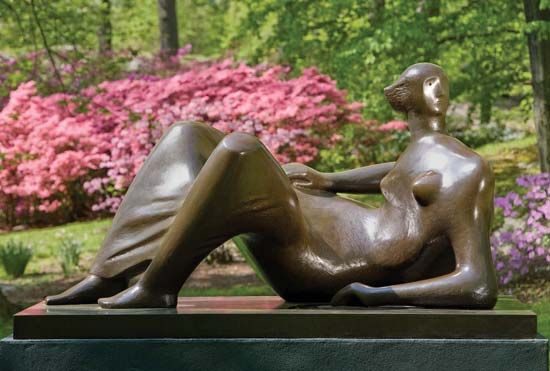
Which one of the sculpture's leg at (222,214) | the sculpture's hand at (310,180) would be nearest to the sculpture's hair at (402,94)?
the sculpture's hand at (310,180)

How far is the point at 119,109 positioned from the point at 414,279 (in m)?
9.01

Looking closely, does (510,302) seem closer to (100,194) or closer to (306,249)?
(306,249)

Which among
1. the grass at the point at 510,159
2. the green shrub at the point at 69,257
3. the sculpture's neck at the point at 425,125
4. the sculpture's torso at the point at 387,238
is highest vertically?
the sculpture's neck at the point at 425,125

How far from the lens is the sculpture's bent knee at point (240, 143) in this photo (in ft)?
12.5

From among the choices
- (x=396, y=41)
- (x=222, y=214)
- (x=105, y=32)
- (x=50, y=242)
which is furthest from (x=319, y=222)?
(x=105, y=32)

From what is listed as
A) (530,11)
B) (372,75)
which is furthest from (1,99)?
(530,11)

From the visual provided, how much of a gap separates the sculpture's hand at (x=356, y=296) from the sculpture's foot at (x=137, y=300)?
67 cm

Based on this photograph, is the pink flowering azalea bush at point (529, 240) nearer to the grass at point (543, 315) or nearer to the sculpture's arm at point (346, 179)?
the grass at point (543, 315)

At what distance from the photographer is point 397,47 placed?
1052 cm

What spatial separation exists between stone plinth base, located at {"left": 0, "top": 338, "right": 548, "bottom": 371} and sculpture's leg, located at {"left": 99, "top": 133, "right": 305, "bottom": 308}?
247 millimetres

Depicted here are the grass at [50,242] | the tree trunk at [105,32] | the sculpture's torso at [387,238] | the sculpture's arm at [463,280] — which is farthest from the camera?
the tree trunk at [105,32]

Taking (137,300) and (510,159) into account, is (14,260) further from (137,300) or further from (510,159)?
(510,159)

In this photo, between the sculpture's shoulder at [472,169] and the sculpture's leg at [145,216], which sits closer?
the sculpture's shoulder at [472,169]

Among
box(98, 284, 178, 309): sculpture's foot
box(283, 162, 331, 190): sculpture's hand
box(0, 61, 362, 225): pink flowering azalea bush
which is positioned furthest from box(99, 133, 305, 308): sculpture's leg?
box(0, 61, 362, 225): pink flowering azalea bush
